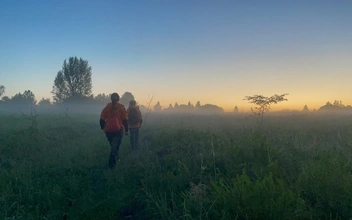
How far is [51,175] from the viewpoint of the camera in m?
6.06

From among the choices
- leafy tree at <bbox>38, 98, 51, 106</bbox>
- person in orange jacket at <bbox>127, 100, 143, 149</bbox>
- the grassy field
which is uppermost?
leafy tree at <bbox>38, 98, 51, 106</bbox>

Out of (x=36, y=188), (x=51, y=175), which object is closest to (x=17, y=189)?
(x=36, y=188)

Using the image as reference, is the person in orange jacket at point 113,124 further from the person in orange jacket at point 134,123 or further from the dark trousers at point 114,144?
the person in orange jacket at point 134,123

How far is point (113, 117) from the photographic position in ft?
23.3

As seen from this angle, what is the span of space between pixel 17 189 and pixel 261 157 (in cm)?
496

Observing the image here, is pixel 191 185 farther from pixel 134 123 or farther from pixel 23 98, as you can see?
pixel 23 98

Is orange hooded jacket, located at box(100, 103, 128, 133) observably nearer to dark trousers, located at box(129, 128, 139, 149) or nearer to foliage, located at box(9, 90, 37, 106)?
dark trousers, located at box(129, 128, 139, 149)

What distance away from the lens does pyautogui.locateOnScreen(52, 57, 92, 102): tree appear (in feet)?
154

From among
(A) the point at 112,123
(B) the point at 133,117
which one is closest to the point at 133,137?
(B) the point at 133,117

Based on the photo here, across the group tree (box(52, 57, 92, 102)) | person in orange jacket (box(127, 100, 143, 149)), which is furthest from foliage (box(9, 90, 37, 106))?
person in orange jacket (box(127, 100, 143, 149))

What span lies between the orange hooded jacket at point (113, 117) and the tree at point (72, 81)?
144ft

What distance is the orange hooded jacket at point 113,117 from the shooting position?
703 cm

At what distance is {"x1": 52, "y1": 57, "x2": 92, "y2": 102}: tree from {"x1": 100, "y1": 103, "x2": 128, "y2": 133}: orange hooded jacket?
4385 centimetres

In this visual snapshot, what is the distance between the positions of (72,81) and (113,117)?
1755 inches
